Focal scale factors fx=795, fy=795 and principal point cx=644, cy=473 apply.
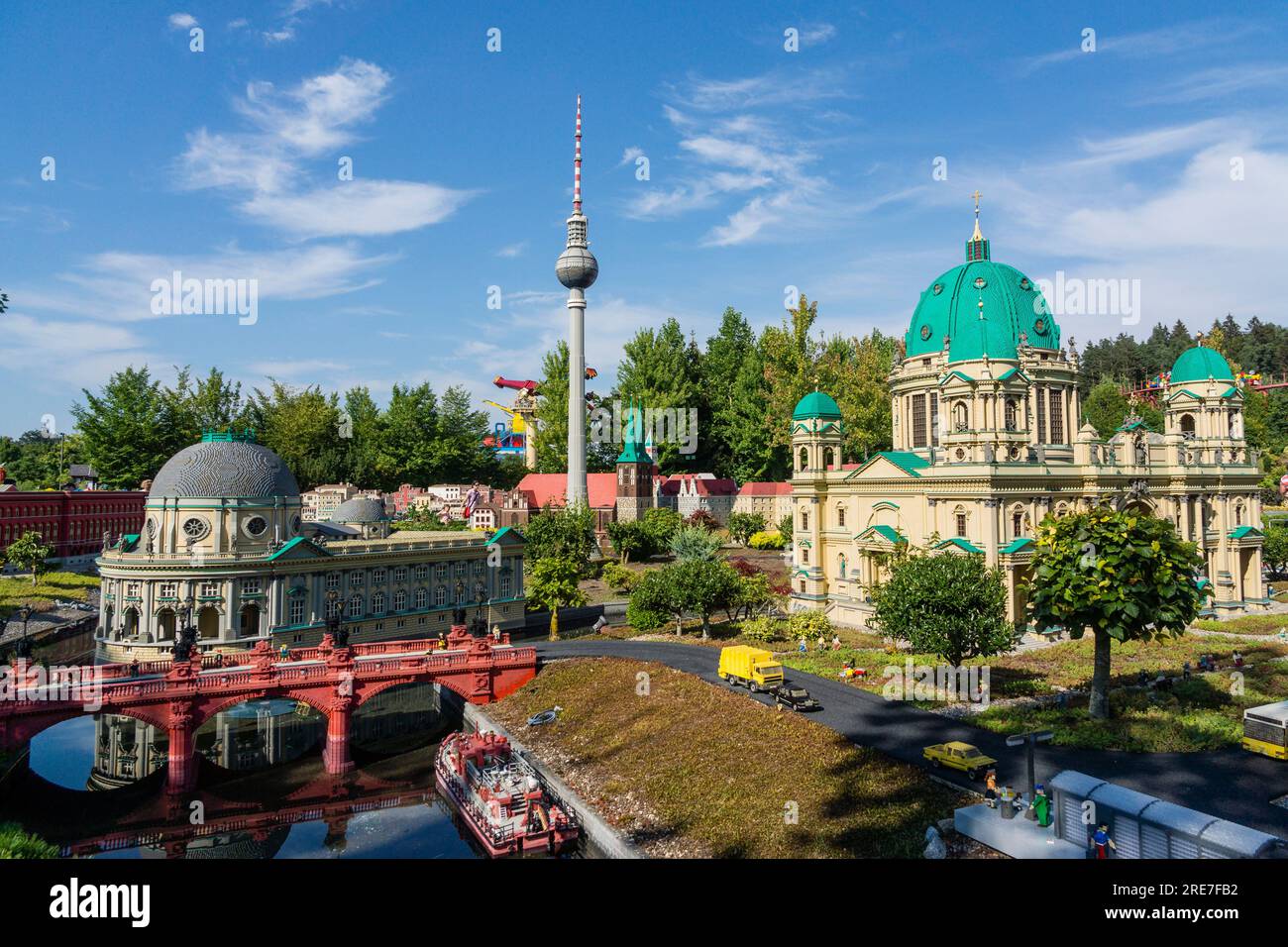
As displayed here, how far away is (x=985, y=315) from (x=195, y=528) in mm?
53181

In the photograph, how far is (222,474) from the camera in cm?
4847

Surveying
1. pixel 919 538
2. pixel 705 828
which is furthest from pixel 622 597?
pixel 705 828

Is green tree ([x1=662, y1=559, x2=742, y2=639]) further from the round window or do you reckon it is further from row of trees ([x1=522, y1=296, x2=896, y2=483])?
row of trees ([x1=522, y1=296, x2=896, y2=483])

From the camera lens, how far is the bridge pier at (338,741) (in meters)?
35.8

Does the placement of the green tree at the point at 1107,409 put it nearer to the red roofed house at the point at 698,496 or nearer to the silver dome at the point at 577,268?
the red roofed house at the point at 698,496

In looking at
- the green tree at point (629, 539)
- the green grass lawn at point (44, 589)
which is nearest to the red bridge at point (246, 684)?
the green grass lawn at point (44, 589)

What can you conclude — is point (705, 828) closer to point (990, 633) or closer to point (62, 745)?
point (990, 633)

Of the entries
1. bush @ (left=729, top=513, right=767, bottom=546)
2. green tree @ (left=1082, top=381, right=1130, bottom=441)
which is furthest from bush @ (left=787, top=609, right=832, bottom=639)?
green tree @ (left=1082, top=381, right=1130, bottom=441)

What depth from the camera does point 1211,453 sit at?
56.0 m

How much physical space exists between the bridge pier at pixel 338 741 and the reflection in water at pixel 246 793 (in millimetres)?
518

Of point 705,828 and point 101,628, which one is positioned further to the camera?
point 101,628

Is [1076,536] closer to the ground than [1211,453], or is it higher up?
closer to the ground

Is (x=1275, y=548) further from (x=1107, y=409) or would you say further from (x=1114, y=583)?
(x=1107, y=409)
